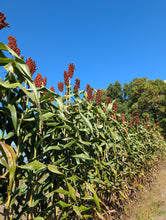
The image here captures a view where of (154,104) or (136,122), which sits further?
(154,104)

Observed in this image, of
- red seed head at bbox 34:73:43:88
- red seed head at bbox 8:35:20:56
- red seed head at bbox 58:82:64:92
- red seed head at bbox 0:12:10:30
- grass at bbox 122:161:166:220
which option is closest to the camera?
red seed head at bbox 0:12:10:30

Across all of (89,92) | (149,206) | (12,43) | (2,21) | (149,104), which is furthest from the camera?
(149,104)

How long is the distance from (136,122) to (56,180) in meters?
4.27

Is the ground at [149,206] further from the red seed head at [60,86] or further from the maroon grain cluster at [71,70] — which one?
the maroon grain cluster at [71,70]

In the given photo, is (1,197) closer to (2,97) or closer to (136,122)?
(2,97)

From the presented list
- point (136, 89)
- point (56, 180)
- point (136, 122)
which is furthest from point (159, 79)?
point (56, 180)

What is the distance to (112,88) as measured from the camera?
25.5m

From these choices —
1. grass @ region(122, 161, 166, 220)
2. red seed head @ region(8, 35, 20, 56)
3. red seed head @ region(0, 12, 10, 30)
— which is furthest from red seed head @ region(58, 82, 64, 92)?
grass @ region(122, 161, 166, 220)

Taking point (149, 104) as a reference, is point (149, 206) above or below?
below

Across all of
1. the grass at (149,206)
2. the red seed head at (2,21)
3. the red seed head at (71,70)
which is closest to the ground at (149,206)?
the grass at (149,206)

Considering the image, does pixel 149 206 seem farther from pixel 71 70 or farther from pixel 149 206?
pixel 71 70

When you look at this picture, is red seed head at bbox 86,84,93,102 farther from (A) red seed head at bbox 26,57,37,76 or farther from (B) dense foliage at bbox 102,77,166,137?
(B) dense foliage at bbox 102,77,166,137

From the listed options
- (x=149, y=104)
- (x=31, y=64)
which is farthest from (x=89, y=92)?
(x=149, y=104)

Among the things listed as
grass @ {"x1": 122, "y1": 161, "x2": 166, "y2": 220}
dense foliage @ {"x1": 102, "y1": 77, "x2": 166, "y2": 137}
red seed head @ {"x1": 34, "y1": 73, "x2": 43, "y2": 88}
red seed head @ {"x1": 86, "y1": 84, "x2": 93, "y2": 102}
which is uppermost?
dense foliage @ {"x1": 102, "y1": 77, "x2": 166, "y2": 137}
